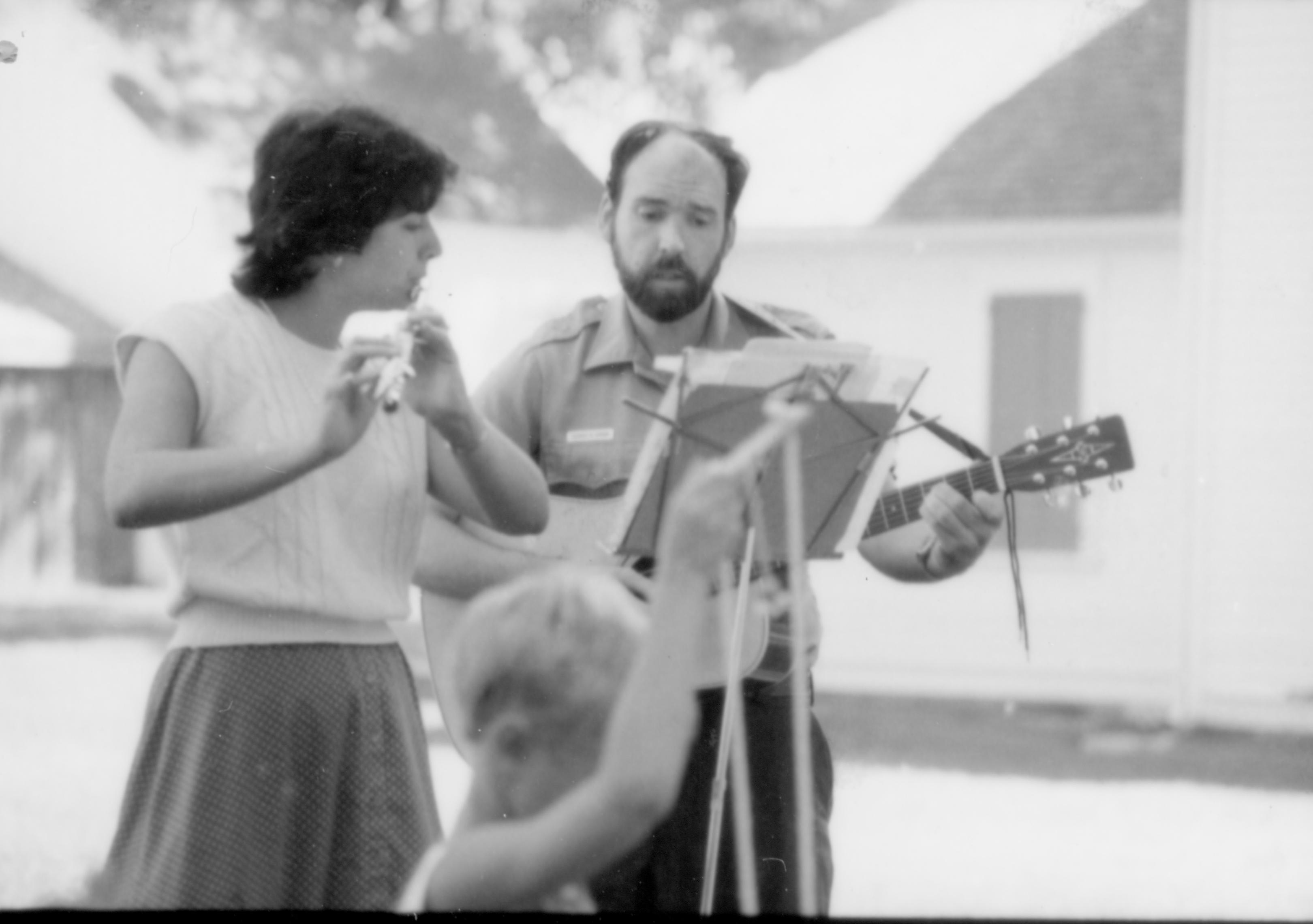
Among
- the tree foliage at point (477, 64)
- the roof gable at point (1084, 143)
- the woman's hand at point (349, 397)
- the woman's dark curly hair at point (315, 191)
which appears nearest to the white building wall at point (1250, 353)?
the roof gable at point (1084, 143)

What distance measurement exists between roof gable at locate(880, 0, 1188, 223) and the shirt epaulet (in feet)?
15.4

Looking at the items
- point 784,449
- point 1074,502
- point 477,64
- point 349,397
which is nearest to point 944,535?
point 784,449

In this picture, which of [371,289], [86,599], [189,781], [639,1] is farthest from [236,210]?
[86,599]

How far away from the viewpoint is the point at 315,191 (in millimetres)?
1981

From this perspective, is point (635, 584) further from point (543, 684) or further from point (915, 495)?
point (543, 684)

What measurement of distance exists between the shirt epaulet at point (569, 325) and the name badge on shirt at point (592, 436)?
15 centimetres

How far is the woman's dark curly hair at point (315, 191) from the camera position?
6.50 feet

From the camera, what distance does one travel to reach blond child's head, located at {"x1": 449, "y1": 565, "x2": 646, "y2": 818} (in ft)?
4.70

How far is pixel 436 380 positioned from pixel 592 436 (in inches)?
16.7

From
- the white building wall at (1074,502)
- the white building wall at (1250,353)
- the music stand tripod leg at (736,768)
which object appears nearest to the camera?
the music stand tripod leg at (736,768)

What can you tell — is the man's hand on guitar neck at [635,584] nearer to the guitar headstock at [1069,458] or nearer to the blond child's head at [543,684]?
the guitar headstock at [1069,458]

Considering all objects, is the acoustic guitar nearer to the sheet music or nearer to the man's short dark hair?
the sheet music

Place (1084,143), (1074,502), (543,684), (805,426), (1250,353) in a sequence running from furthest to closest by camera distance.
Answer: (1084,143) → (1074,502) → (1250,353) → (805,426) → (543,684)

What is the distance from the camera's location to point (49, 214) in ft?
12.9
